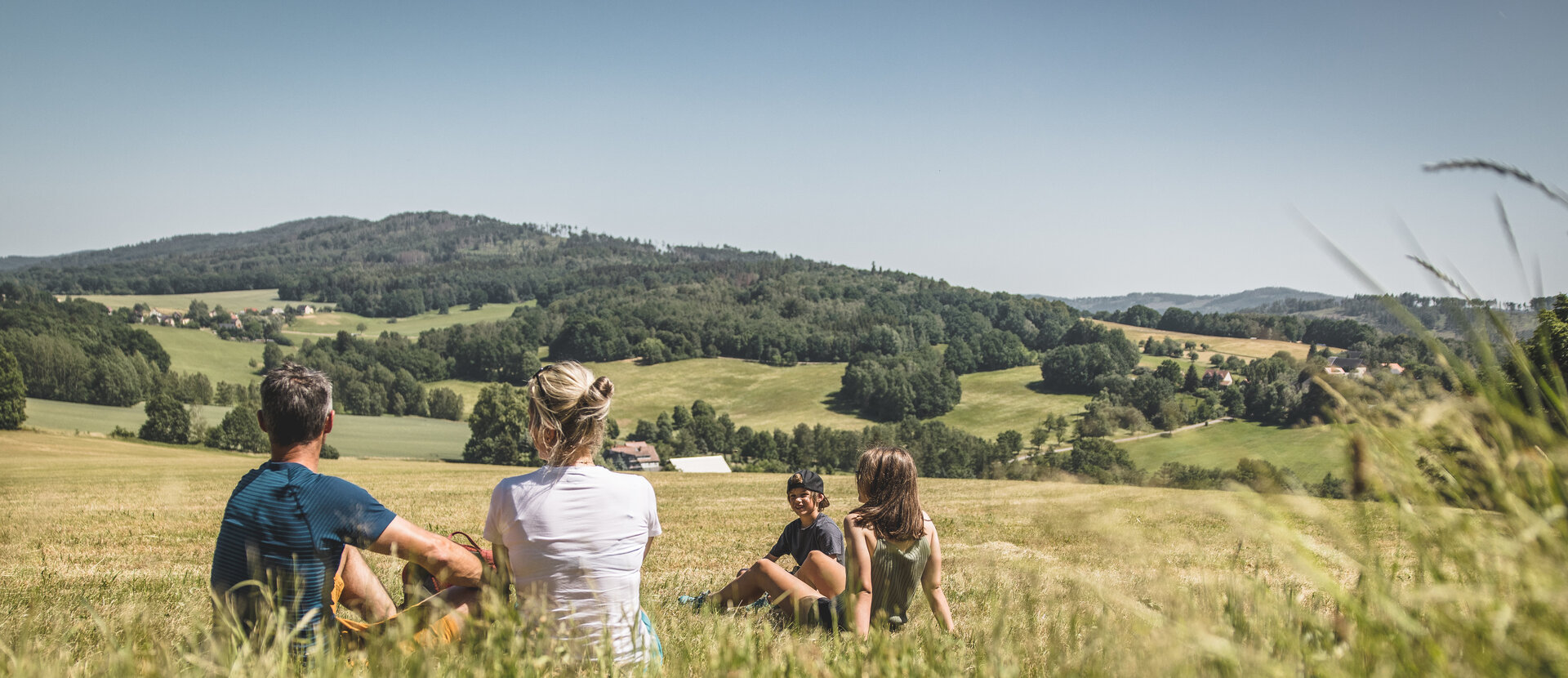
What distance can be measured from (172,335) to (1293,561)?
121 m

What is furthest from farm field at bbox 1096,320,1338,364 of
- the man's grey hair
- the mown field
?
the man's grey hair

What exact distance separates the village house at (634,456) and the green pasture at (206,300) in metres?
114

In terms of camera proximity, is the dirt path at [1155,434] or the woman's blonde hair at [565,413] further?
the dirt path at [1155,434]

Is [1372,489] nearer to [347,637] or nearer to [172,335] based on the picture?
[347,637]

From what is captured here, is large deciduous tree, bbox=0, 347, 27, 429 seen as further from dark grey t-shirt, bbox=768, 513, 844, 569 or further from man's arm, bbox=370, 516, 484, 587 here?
man's arm, bbox=370, 516, 484, 587

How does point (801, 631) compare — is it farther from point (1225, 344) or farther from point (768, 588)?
point (1225, 344)

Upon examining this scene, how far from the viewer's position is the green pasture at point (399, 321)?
456 feet

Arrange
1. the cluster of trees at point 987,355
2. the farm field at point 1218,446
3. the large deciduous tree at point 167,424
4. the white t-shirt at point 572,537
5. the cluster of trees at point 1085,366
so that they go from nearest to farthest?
1. the white t-shirt at point 572,537
2. the large deciduous tree at point 167,424
3. the farm field at point 1218,446
4. the cluster of trees at point 1085,366
5. the cluster of trees at point 987,355

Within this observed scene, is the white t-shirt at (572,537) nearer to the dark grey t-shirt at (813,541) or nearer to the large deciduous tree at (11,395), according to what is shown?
the dark grey t-shirt at (813,541)

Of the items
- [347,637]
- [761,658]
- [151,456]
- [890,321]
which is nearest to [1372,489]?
[761,658]

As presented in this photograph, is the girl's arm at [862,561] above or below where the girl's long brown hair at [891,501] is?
below

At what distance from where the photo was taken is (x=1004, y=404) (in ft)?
319

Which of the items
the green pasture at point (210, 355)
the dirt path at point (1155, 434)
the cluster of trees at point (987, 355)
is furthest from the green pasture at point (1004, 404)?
the green pasture at point (210, 355)

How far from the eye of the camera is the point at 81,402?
218 feet
